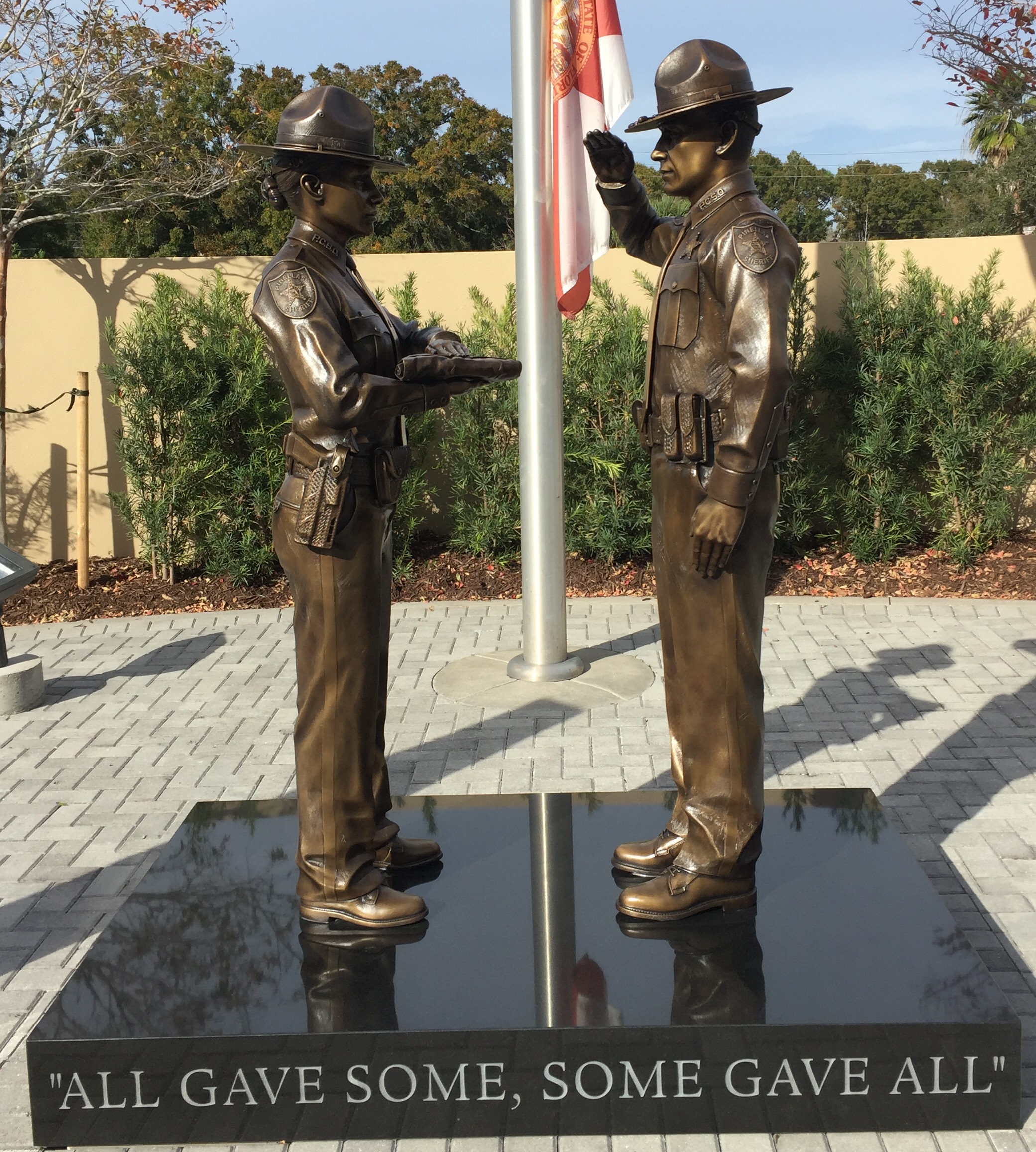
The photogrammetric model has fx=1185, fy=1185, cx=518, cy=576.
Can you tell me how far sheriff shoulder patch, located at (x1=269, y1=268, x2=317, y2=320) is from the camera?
3270 millimetres

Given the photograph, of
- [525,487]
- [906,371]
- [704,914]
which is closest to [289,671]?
[525,487]

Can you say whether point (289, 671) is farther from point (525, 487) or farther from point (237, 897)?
point (237, 897)

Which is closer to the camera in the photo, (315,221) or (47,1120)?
(47,1120)

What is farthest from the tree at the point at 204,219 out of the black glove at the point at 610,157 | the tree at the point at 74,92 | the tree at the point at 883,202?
the tree at the point at 883,202

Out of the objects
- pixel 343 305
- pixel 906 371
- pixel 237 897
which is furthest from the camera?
pixel 906 371

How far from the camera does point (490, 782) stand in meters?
5.61

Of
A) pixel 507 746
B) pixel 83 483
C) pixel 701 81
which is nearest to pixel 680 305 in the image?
pixel 701 81

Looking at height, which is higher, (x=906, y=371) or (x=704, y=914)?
(x=906, y=371)

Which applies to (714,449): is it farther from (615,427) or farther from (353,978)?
(615,427)

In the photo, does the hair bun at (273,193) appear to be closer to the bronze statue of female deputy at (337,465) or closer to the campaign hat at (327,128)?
the bronze statue of female deputy at (337,465)

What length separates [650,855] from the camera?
3980mm

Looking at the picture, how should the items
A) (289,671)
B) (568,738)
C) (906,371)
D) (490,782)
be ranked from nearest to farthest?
(490,782)
(568,738)
(289,671)
(906,371)

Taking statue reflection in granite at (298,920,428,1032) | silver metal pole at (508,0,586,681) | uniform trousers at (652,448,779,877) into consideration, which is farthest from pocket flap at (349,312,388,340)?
silver metal pole at (508,0,586,681)

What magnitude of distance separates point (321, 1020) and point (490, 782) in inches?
96.8
